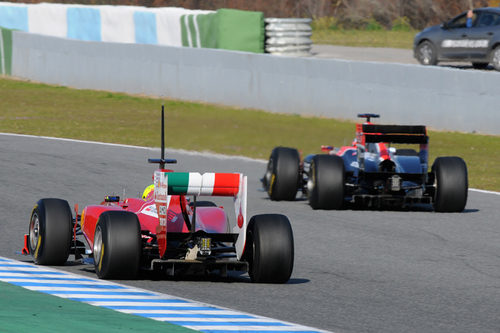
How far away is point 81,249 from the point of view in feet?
30.2

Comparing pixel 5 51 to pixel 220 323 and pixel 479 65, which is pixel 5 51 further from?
pixel 220 323

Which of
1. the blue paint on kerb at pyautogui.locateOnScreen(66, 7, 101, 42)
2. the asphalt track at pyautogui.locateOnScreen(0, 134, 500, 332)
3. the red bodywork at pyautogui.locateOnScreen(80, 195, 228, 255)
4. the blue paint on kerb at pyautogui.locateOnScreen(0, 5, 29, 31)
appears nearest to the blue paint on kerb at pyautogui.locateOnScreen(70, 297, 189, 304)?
the asphalt track at pyautogui.locateOnScreen(0, 134, 500, 332)

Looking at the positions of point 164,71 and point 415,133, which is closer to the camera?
point 415,133

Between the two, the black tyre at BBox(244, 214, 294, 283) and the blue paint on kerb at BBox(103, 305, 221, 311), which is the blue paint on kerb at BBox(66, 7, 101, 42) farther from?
the blue paint on kerb at BBox(103, 305, 221, 311)

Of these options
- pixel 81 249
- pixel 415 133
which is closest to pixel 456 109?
pixel 415 133

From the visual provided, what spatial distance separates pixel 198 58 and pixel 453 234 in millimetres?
15280

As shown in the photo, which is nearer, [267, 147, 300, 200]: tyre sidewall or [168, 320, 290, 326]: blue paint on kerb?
[168, 320, 290, 326]: blue paint on kerb

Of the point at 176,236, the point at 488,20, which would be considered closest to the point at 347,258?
the point at 176,236

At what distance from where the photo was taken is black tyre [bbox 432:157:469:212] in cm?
1324

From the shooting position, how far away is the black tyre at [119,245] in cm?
Result: 815

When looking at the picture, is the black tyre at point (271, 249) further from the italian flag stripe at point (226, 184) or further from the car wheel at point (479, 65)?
the car wheel at point (479, 65)

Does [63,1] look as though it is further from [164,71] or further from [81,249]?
[81,249]

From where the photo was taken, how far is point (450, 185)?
1327 cm

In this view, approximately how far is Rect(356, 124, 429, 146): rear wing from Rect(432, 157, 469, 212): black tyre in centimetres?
56
